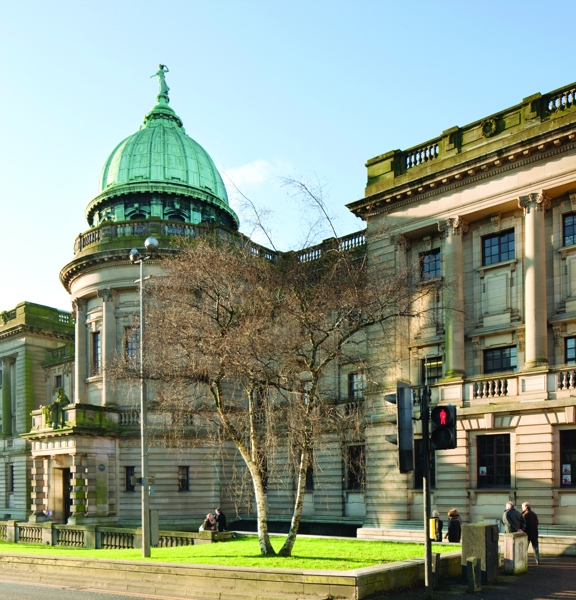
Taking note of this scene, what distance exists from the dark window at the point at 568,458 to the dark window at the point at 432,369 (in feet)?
19.8

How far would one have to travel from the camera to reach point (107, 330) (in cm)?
4134

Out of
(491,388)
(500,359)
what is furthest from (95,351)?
(491,388)

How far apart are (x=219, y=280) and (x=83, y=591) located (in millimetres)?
8669

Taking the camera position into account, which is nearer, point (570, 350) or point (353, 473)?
point (570, 350)

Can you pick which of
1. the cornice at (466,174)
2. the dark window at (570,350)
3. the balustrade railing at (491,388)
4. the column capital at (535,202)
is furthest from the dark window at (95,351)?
the dark window at (570,350)

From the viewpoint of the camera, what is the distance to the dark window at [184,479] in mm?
40219

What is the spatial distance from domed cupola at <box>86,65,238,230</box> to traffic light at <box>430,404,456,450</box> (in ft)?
109

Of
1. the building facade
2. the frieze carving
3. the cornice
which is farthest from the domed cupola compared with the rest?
the frieze carving

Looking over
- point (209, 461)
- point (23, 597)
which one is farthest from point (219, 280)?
point (209, 461)

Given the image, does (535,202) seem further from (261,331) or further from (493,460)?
(261,331)

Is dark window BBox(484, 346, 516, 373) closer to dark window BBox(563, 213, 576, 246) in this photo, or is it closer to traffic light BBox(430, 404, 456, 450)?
dark window BBox(563, 213, 576, 246)

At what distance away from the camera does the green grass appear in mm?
18078

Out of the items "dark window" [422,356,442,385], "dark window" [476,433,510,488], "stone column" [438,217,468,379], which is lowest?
"dark window" [476,433,510,488]

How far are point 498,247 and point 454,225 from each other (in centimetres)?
190
